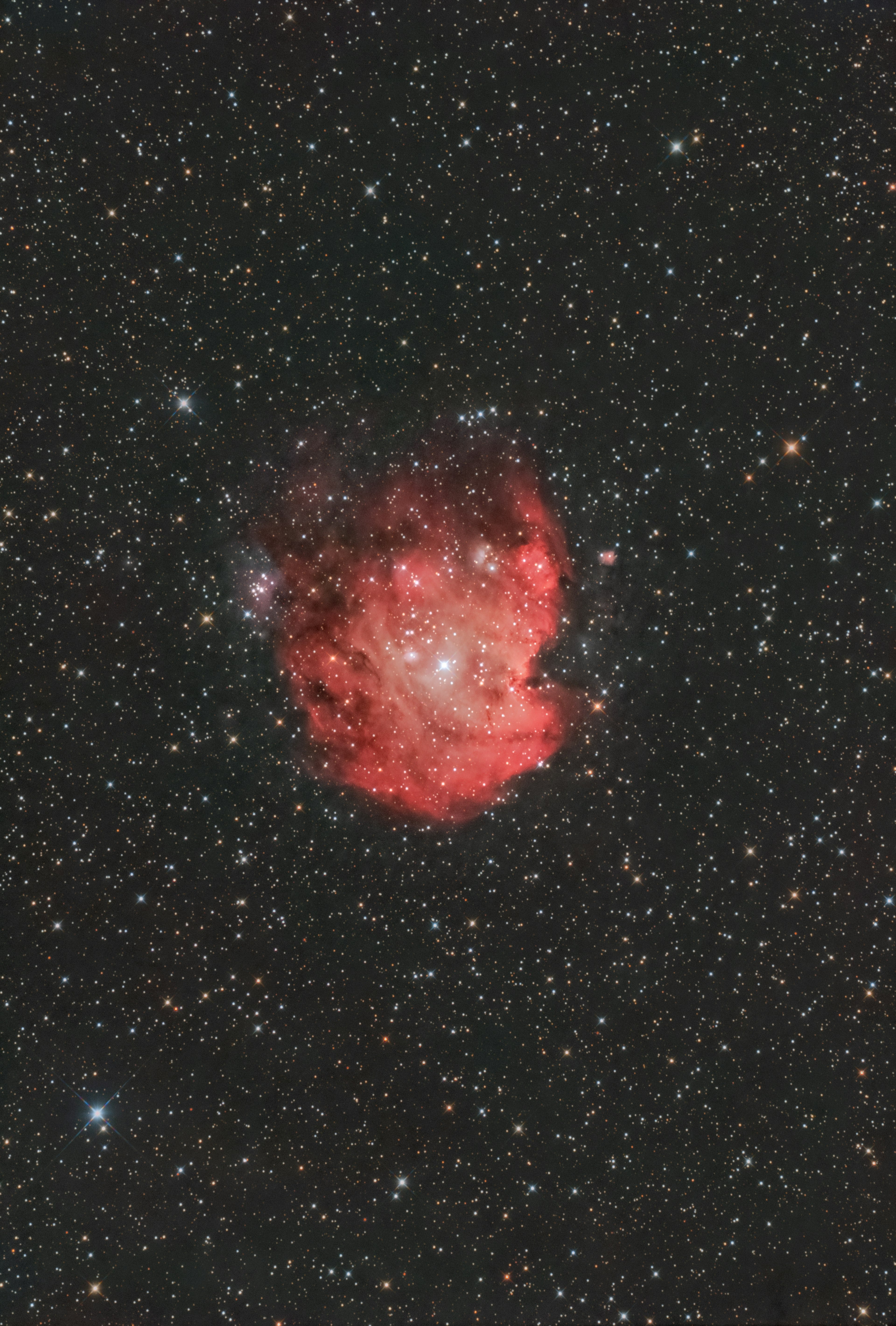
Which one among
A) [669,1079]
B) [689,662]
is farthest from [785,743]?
[669,1079]

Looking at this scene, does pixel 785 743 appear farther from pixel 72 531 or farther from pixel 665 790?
pixel 72 531

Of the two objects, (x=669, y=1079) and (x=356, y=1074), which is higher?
(x=356, y=1074)

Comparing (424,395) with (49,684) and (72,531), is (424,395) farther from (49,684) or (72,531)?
(49,684)

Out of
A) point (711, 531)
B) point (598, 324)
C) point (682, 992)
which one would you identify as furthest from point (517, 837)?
point (598, 324)

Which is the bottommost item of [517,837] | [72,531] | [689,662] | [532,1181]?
[532,1181]

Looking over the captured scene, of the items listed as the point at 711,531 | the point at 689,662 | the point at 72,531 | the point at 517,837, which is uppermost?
the point at 72,531

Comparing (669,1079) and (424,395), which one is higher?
(424,395)
